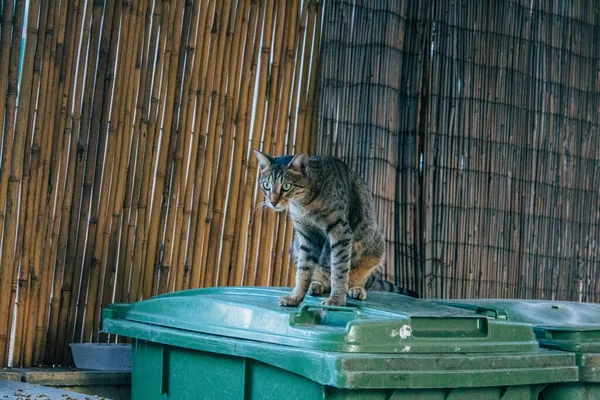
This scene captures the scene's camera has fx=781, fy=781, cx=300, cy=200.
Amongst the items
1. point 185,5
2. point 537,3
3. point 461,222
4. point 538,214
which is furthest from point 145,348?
point 537,3

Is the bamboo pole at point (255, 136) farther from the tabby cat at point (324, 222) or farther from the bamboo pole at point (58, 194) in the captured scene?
the bamboo pole at point (58, 194)

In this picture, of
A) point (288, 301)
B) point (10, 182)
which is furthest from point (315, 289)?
point (10, 182)

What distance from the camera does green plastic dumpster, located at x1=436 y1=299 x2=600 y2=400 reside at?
324 centimetres

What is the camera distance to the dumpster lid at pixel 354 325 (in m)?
2.77

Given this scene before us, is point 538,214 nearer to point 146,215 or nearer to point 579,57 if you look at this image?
point 579,57

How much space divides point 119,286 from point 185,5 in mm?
1762

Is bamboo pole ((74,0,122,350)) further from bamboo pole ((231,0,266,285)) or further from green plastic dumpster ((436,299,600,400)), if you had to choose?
green plastic dumpster ((436,299,600,400))

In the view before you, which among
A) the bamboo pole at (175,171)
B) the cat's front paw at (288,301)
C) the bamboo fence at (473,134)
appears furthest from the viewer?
the bamboo fence at (473,134)

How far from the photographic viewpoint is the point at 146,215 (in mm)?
4652

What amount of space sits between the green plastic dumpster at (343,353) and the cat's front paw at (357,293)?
11cm

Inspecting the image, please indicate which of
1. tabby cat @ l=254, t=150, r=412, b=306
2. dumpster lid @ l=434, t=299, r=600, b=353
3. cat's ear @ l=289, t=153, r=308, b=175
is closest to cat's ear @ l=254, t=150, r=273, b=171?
tabby cat @ l=254, t=150, r=412, b=306

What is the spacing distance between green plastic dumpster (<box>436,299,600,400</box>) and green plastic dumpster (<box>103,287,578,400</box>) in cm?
14

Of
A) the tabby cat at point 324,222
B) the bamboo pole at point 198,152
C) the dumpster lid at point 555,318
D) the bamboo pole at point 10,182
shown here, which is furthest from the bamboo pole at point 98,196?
the dumpster lid at point 555,318

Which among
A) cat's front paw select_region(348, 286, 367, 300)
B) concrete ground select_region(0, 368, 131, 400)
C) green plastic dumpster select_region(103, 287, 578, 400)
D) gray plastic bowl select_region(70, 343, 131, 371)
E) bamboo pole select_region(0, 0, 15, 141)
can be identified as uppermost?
bamboo pole select_region(0, 0, 15, 141)
